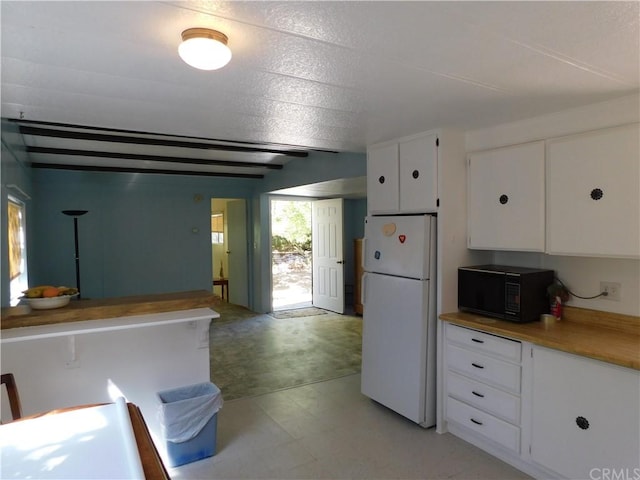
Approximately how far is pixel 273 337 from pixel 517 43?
456 centimetres

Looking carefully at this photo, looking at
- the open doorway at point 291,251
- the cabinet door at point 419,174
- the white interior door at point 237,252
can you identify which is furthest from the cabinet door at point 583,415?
the open doorway at point 291,251

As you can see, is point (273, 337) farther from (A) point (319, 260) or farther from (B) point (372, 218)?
(B) point (372, 218)

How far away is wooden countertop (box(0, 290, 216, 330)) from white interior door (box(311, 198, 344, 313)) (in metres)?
4.04

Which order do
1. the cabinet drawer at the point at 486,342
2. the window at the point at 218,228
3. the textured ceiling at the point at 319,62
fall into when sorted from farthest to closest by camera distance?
the window at the point at 218,228
the cabinet drawer at the point at 486,342
the textured ceiling at the point at 319,62

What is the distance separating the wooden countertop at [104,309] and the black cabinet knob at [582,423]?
7.31 feet

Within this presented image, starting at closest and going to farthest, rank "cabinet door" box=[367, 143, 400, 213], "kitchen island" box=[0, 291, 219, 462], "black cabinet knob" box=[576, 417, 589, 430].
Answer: "black cabinet knob" box=[576, 417, 589, 430] → "kitchen island" box=[0, 291, 219, 462] → "cabinet door" box=[367, 143, 400, 213]

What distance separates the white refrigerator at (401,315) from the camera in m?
2.91

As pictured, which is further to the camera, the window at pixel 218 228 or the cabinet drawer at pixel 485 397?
the window at pixel 218 228

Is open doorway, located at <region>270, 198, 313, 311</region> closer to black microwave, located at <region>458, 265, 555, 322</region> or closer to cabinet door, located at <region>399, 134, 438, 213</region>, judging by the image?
cabinet door, located at <region>399, 134, 438, 213</region>

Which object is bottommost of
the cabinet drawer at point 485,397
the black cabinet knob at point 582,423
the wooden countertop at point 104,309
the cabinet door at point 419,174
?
the cabinet drawer at point 485,397

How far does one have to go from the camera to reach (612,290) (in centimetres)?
249

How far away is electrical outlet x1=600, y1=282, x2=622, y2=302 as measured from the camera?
246 cm

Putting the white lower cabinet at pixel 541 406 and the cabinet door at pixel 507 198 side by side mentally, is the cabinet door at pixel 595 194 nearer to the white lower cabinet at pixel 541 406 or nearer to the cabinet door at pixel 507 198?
the cabinet door at pixel 507 198

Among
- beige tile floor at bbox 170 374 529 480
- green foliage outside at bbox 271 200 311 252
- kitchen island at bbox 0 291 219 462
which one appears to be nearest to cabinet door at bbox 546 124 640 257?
beige tile floor at bbox 170 374 529 480
